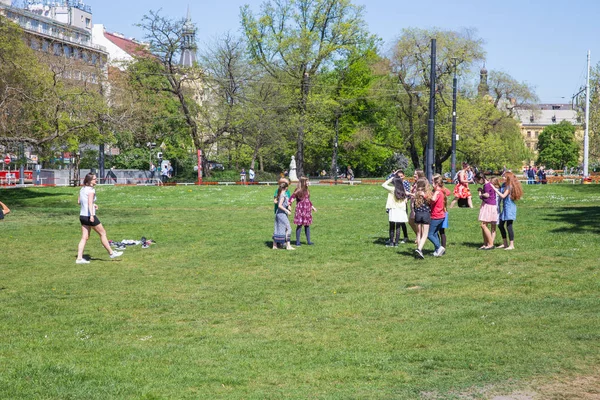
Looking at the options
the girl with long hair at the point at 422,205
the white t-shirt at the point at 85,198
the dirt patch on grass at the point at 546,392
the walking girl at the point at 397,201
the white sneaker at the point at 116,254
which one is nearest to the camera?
the dirt patch on grass at the point at 546,392

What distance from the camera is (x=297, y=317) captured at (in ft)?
34.1

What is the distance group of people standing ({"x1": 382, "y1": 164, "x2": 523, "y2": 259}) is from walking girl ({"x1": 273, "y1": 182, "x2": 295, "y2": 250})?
2326 millimetres

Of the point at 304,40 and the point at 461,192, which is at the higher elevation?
the point at 304,40

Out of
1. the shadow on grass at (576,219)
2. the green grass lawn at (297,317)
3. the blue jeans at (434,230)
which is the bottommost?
the green grass lawn at (297,317)

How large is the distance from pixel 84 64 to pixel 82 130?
1853 cm

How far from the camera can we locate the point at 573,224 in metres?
21.4

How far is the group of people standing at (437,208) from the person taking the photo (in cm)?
1536

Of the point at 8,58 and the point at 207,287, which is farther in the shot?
the point at 8,58

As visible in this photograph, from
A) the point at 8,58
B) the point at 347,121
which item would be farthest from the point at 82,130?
the point at 347,121

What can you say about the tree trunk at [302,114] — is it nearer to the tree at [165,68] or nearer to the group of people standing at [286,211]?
the tree at [165,68]

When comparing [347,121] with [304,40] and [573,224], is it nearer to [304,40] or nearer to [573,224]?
[304,40]

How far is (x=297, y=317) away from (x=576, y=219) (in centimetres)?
1524

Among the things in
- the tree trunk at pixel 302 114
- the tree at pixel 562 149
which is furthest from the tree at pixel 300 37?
the tree at pixel 562 149

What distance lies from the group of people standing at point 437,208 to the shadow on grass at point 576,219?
12.3ft
